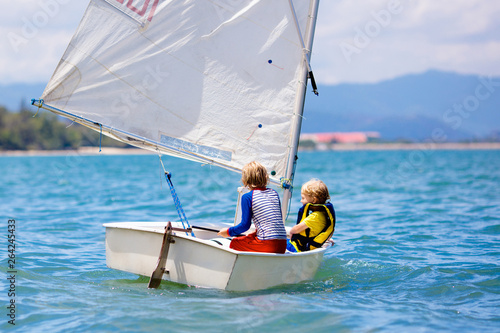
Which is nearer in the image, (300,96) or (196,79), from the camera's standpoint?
(300,96)

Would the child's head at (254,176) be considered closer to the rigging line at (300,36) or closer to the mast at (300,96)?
the mast at (300,96)

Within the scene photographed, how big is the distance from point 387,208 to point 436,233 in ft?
12.4

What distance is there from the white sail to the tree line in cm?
8105

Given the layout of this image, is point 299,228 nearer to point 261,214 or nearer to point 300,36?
point 261,214

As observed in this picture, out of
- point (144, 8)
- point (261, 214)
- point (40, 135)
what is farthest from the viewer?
point (40, 135)

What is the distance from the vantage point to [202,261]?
5000 mm

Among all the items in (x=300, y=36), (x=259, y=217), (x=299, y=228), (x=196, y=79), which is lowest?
(x=299, y=228)

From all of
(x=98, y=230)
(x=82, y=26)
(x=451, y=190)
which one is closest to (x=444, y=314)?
(x=82, y=26)

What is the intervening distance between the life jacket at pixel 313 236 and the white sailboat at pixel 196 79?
0.42 feet

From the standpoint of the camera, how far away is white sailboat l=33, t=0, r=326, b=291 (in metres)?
5.91

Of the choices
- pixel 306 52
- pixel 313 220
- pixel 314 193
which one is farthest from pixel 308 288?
pixel 306 52

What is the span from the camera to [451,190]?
18.2m

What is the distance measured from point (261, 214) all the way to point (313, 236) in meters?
0.92

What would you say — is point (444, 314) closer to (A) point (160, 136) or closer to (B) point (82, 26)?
(A) point (160, 136)
